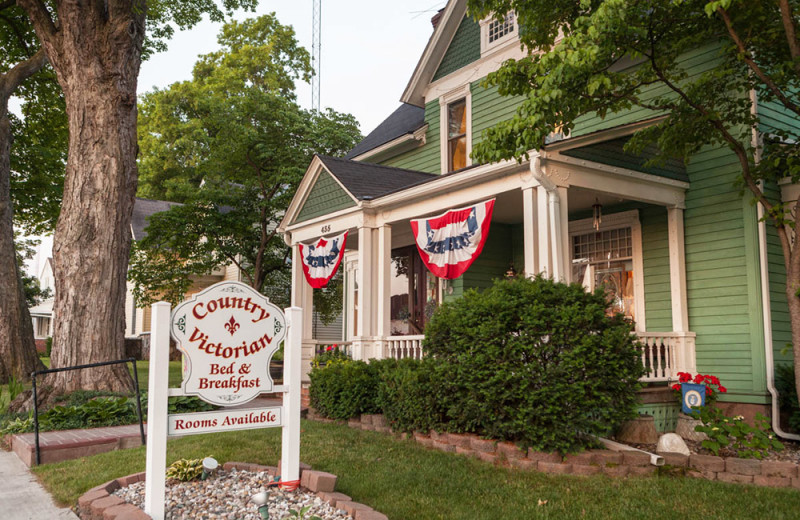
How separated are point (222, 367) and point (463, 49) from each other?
10135 mm

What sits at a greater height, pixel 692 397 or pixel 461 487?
pixel 692 397

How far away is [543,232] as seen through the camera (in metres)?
8.02

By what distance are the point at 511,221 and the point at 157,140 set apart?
91.8 ft

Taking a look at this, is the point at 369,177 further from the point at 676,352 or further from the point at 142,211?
the point at 142,211

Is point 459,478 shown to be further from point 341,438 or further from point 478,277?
point 478,277

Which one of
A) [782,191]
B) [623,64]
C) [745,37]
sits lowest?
[782,191]

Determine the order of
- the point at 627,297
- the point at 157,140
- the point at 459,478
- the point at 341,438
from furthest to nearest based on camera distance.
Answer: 1. the point at 157,140
2. the point at 627,297
3. the point at 341,438
4. the point at 459,478

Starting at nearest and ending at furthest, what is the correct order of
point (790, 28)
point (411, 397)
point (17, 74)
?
point (790, 28) < point (411, 397) < point (17, 74)

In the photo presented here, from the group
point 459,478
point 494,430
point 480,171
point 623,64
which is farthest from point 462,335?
point 623,64

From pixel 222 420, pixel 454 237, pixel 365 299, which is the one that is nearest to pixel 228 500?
pixel 222 420

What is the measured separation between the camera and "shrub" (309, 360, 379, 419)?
8805 millimetres

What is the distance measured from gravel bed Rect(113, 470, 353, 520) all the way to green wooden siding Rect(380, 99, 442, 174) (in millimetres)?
9128

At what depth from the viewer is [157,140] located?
3450cm

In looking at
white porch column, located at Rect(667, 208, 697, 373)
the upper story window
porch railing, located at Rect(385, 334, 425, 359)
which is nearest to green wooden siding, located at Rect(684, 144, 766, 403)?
white porch column, located at Rect(667, 208, 697, 373)
